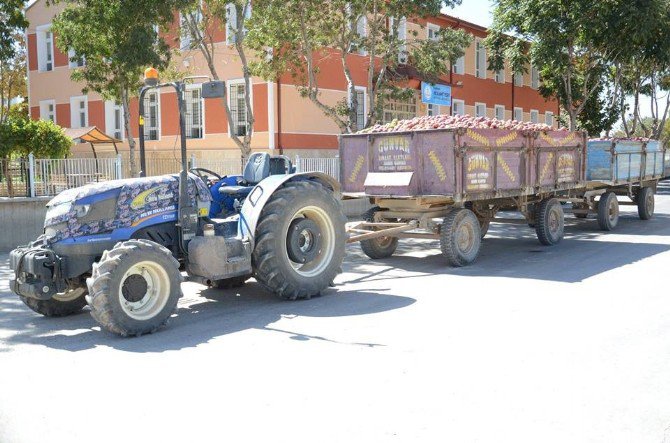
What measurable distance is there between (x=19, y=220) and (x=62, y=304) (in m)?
7.39

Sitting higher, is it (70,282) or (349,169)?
(349,169)

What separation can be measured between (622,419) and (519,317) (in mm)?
2873

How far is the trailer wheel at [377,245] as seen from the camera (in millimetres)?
11953

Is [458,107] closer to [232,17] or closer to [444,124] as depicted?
[232,17]

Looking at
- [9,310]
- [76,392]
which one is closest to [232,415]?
[76,392]

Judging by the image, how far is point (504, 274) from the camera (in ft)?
33.4

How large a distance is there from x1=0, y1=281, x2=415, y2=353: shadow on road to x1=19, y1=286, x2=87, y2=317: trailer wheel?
0.09m

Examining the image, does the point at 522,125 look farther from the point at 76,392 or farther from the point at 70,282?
the point at 76,392

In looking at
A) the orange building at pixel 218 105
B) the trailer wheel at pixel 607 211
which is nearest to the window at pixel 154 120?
the orange building at pixel 218 105

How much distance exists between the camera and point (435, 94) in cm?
2811

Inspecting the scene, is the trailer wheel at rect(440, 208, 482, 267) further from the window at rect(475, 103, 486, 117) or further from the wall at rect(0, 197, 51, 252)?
the window at rect(475, 103, 486, 117)

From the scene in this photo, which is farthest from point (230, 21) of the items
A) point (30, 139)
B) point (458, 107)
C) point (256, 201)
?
point (256, 201)

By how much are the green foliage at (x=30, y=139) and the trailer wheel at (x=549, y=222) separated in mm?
11949

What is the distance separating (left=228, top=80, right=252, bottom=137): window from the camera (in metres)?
24.9
